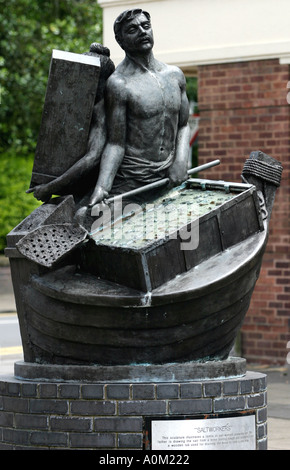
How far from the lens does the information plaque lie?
607 centimetres

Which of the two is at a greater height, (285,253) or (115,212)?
(115,212)

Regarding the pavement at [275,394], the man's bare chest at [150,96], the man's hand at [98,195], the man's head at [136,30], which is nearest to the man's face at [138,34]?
the man's head at [136,30]

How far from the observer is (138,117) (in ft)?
22.3

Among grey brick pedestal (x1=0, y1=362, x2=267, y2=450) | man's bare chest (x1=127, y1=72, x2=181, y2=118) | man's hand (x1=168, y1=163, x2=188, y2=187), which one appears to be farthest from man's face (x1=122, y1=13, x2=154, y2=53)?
grey brick pedestal (x1=0, y1=362, x2=267, y2=450)

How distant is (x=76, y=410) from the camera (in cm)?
616

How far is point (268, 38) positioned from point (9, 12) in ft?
45.5

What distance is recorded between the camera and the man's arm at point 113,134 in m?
6.73

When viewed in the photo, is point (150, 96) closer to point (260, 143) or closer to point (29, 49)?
point (260, 143)

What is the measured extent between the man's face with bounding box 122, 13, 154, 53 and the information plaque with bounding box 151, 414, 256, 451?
2.55 meters

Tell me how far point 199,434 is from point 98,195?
173 cm

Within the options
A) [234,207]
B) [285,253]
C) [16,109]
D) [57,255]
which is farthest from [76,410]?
[16,109]

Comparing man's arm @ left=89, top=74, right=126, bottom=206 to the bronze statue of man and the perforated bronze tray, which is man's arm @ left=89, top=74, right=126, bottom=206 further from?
the perforated bronze tray

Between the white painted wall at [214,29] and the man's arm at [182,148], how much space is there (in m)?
4.96

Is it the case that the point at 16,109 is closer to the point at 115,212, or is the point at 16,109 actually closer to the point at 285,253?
the point at 285,253
